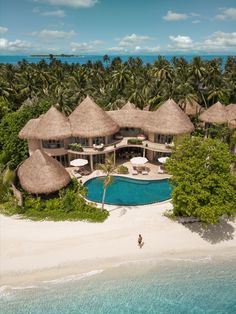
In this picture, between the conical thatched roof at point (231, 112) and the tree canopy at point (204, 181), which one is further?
the conical thatched roof at point (231, 112)

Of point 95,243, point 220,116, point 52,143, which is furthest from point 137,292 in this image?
point 220,116

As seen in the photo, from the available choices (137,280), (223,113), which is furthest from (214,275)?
(223,113)

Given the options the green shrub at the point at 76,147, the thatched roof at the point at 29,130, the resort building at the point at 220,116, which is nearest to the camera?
the green shrub at the point at 76,147

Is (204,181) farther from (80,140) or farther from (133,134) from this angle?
(133,134)

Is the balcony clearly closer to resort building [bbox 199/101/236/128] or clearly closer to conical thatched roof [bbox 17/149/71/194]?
conical thatched roof [bbox 17/149/71/194]

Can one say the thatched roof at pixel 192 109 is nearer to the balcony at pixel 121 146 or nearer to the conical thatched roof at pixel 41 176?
the balcony at pixel 121 146

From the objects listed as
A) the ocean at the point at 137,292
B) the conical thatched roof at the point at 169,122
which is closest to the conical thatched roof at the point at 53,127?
the conical thatched roof at the point at 169,122
